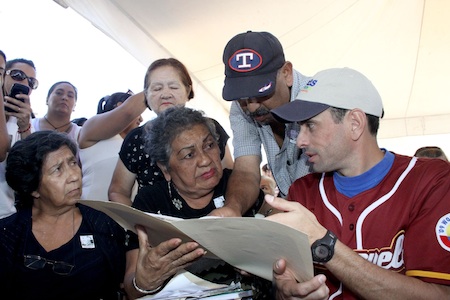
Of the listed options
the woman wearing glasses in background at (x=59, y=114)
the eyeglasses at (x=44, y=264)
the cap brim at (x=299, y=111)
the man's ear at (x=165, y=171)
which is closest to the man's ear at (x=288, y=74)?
the cap brim at (x=299, y=111)

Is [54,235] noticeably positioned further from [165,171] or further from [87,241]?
[165,171]

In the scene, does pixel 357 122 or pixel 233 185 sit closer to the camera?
pixel 357 122

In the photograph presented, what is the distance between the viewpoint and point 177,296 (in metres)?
1.68

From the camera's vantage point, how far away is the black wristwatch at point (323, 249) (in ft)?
4.46

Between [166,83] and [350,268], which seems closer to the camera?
[350,268]

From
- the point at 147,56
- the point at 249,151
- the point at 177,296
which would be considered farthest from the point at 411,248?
the point at 147,56

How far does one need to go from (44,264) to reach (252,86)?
1188mm

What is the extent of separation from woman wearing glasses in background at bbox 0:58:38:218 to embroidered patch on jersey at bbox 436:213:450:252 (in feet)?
6.49

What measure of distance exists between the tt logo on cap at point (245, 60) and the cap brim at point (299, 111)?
0.39 metres

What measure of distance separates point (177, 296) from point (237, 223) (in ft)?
1.93

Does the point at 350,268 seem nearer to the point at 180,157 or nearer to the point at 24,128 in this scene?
the point at 180,157

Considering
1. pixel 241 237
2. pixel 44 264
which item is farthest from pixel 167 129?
pixel 241 237

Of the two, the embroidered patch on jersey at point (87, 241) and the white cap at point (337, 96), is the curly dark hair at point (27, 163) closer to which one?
the embroidered patch on jersey at point (87, 241)

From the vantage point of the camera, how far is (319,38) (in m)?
8.59
